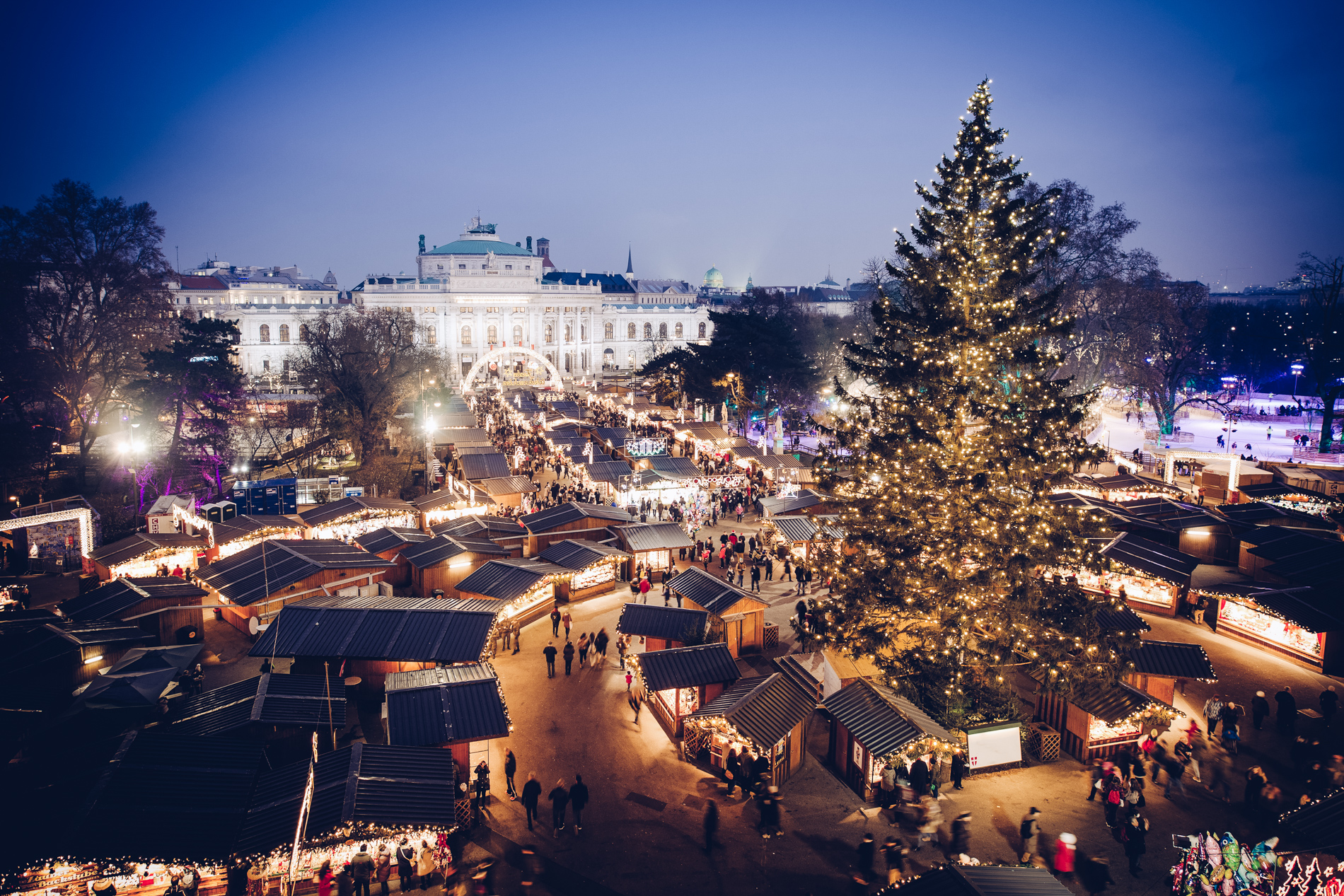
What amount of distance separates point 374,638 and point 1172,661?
1272 cm

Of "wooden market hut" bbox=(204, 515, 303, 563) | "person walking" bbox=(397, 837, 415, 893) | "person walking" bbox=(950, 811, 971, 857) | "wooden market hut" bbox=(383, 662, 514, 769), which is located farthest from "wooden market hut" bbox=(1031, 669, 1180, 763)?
"wooden market hut" bbox=(204, 515, 303, 563)

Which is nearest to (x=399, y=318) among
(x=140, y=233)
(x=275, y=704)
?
(x=140, y=233)

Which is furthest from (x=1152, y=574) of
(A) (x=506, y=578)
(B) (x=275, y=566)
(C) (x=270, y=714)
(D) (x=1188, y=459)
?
(B) (x=275, y=566)

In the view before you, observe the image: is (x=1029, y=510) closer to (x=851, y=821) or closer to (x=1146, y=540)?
(x=851, y=821)

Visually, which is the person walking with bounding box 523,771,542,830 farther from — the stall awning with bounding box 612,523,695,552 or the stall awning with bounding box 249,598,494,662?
the stall awning with bounding box 612,523,695,552

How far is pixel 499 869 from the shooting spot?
8109mm

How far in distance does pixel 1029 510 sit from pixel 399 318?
42125 mm

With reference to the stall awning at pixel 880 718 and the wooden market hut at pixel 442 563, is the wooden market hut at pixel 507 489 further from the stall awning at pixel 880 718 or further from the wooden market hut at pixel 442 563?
the stall awning at pixel 880 718

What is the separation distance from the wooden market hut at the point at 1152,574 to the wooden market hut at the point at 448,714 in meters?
12.8

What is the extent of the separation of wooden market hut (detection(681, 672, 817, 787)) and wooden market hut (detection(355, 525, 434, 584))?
9410mm

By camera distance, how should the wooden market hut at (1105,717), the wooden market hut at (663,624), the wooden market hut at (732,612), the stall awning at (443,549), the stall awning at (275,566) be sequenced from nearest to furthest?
the wooden market hut at (1105,717), the wooden market hut at (663,624), the wooden market hut at (732,612), the stall awning at (275,566), the stall awning at (443,549)

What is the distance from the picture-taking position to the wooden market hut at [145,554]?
55.5 ft

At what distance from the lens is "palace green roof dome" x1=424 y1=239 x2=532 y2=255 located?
73.8 metres

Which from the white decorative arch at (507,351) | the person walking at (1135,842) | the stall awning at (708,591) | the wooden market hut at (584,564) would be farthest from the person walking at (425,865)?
the white decorative arch at (507,351)
